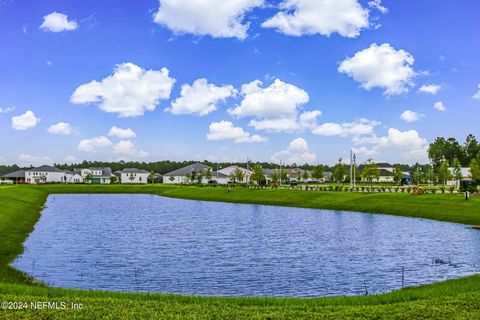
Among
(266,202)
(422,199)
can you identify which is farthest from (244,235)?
(266,202)

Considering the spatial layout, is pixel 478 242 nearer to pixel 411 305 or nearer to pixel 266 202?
pixel 411 305

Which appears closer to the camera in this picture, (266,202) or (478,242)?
(478,242)

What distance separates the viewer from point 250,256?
35.3m

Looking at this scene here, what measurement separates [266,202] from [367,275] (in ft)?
221

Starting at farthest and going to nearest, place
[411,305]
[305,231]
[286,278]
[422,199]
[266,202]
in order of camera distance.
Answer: [266,202], [422,199], [305,231], [286,278], [411,305]

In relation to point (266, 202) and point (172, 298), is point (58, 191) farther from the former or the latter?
point (172, 298)

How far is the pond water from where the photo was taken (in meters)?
27.1

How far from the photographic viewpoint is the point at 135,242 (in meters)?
42.8

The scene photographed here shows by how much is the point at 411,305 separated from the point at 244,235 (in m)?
30.8

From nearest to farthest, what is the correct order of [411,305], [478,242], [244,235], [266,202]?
[411,305] → [478,242] → [244,235] → [266,202]

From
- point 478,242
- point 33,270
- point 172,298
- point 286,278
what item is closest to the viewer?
point 172,298

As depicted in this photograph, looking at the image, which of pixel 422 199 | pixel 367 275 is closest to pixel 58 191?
pixel 422 199

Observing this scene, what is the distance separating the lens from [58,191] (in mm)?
150250

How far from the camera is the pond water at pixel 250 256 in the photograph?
27.1m
